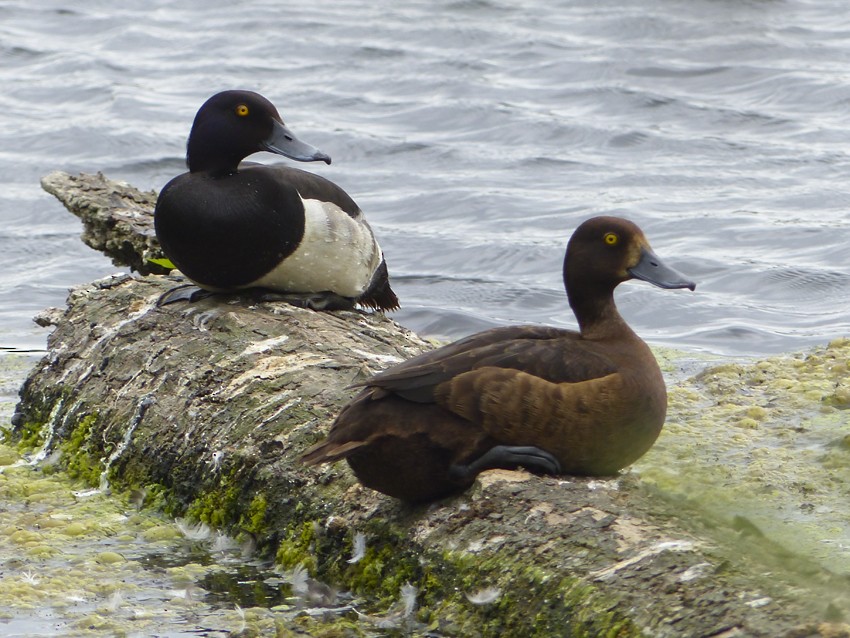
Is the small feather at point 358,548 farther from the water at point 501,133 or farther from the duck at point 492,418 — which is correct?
the water at point 501,133

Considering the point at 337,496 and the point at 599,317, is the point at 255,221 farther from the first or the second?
the point at 599,317

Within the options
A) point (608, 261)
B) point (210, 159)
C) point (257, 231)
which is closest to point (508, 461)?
point (608, 261)

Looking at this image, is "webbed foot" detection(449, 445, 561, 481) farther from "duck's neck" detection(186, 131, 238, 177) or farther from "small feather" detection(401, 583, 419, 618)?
"duck's neck" detection(186, 131, 238, 177)

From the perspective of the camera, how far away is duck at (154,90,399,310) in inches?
228

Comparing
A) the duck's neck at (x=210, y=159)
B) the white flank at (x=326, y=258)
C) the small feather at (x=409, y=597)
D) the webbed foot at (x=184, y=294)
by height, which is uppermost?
the duck's neck at (x=210, y=159)

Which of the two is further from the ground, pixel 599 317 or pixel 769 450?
pixel 599 317

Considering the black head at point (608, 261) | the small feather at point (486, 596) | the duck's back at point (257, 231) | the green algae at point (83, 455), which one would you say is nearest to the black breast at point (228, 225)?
the duck's back at point (257, 231)

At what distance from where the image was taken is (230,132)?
19.7 ft

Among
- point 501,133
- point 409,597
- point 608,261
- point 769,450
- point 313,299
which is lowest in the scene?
point 769,450

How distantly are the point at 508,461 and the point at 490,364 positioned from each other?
295mm

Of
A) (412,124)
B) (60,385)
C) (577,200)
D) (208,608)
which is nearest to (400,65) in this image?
(412,124)

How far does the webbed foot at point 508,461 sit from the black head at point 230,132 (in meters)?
2.27

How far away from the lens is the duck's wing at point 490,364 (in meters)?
4.08

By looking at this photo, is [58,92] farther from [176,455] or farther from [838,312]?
[176,455]
